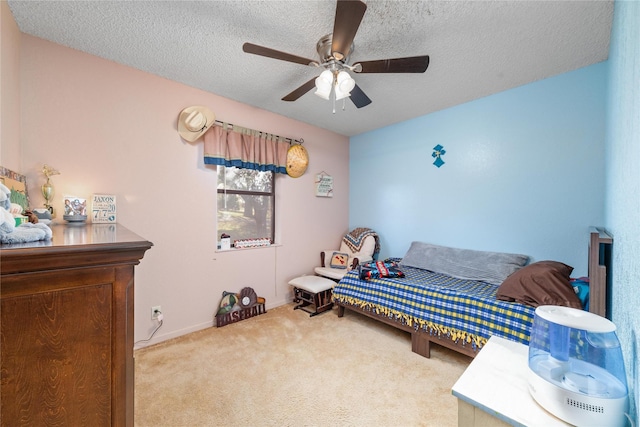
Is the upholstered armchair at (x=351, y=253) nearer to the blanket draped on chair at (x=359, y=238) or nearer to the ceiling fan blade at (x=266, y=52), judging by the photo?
the blanket draped on chair at (x=359, y=238)

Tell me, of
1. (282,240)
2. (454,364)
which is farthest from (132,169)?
(454,364)

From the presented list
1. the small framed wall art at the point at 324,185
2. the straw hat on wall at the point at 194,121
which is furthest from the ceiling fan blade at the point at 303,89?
the small framed wall art at the point at 324,185

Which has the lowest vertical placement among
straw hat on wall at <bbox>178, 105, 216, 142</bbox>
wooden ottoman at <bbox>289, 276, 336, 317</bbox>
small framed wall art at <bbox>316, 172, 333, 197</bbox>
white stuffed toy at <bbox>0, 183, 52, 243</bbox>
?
wooden ottoman at <bbox>289, 276, 336, 317</bbox>

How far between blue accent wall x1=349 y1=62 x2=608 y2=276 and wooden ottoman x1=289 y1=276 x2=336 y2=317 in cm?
119

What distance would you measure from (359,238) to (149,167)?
2.73m

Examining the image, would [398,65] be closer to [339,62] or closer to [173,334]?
[339,62]

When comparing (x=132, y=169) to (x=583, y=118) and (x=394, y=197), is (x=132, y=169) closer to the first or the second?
(x=394, y=197)

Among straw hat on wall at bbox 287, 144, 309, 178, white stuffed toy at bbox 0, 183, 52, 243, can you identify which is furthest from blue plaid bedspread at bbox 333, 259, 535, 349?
white stuffed toy at bbox 0, 183, 52, 243

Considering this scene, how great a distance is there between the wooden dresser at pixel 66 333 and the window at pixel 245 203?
2254mm

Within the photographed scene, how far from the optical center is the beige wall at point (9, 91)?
59.3 inches

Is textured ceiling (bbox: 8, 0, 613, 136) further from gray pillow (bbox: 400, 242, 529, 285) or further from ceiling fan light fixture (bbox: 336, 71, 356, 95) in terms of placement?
gray pillow (bbox: 400, 242, 529, 285)

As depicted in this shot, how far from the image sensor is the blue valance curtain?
269 centimetres

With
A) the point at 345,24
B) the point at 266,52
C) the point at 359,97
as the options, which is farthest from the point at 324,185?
the point at 345,24

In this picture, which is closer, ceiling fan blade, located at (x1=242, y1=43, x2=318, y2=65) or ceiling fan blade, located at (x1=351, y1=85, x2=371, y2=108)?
ceiling fan blade, located at (x1=242, y1=43, x2=318, y2=65)
